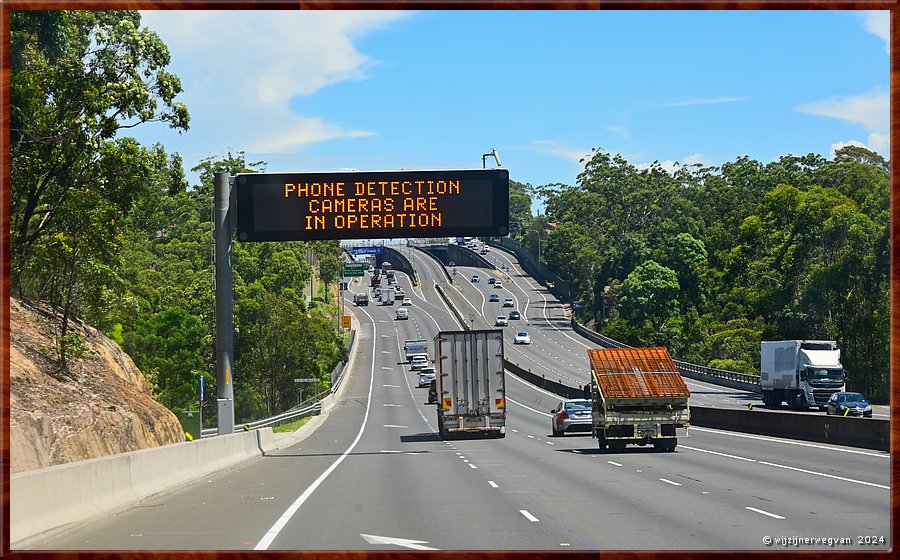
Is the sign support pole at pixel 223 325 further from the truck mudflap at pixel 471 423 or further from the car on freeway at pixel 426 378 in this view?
the car on freeway at pixel 426 378

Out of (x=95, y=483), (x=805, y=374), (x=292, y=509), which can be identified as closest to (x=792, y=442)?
(x=292, y=509)

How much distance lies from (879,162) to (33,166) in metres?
148

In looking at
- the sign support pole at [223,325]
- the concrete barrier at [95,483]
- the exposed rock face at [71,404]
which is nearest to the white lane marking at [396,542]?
the concrete barrier at [95,483]

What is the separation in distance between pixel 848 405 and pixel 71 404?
38.1m

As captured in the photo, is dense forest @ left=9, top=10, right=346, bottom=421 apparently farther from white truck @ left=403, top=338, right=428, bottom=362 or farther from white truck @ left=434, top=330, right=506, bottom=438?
white truck @ left=403, top=338, right=428, bottom=362

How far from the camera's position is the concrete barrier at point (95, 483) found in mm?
14180

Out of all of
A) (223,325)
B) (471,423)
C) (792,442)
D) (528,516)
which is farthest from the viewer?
(471,423)

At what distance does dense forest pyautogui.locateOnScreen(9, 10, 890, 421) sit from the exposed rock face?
3.32ft

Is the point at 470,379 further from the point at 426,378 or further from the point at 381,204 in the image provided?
the point at 426,378

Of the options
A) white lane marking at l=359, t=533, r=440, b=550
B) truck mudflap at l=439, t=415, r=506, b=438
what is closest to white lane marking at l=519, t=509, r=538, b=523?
white lane marking at l=359, t=533, r=440, b=550

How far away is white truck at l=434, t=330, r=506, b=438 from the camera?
4534 centimetres

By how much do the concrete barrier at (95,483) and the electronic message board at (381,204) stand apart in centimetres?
617

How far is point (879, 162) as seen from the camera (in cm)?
16438

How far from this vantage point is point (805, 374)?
67062 mm
